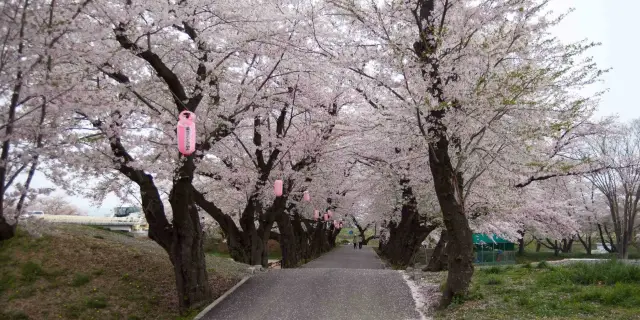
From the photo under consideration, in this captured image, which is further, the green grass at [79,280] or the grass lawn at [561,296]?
the green grass at [79,280]

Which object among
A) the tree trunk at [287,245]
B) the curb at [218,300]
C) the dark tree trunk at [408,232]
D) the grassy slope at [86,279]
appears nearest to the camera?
the curb at [218,300]

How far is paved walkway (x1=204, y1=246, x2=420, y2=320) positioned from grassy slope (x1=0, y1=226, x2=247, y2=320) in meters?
1.01

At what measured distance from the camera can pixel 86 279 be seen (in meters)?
10.1

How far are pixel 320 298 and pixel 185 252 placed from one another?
2.67m

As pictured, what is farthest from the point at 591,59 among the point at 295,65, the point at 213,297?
the point at 213,297

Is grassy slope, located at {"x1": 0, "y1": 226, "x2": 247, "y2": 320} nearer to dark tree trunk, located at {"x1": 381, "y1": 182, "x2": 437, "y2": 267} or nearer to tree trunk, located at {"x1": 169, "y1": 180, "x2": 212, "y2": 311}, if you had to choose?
tree trunk, located at {"x1": 169, "y1": 180, "x2": 212, "y2": 311}

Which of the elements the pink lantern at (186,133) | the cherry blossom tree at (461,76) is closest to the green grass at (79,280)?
the pink lantern at (186,133)

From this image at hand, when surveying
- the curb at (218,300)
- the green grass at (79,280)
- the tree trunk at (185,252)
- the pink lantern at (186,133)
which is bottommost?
the curb at (218,300)

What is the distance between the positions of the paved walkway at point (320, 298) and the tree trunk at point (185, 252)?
564mm

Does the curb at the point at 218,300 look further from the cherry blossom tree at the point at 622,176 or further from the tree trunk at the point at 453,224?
the cherry blossom tree at the point at 622,176

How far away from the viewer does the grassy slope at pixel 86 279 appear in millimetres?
9000

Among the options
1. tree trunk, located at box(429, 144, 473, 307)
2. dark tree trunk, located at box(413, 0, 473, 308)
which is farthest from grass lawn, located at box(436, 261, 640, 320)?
dark tree trunk, located at box(413, 0, 473, 308)

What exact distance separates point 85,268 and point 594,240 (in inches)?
2052

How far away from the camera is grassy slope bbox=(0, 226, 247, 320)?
9000mm
